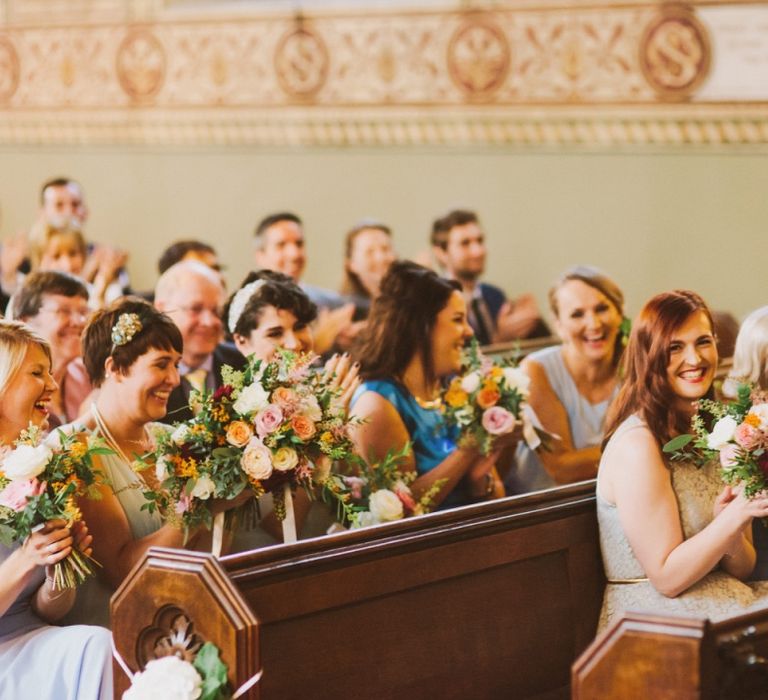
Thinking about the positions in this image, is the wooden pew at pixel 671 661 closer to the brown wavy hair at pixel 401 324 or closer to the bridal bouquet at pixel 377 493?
the bridal bouquet at pixel 377 493

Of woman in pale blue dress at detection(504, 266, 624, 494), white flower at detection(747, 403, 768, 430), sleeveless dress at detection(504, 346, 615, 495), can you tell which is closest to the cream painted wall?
woman in pale blue dress at detection(504, 266, 624, 494)

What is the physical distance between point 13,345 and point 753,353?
233 cm

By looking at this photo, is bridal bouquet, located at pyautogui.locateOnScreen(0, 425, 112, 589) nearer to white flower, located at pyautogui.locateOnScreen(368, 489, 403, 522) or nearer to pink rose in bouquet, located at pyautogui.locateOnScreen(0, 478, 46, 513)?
pink rose in bouquet, located at pyautogui.locateOnScreen(0, 478, 46, 513)

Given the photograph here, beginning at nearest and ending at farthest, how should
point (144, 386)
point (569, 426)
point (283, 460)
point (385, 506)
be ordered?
point (283, 460), point (144, 386), point (385, 506), point (569, 426)

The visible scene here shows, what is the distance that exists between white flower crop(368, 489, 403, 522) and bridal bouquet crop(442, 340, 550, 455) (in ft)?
2.20

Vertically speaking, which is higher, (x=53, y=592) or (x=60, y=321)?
(x=60, y=321)

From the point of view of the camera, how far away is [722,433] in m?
3.89

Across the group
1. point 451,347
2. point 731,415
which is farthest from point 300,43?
point 731,415

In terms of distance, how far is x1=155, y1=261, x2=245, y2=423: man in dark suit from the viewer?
5711mm

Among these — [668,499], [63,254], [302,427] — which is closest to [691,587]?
[668,499]

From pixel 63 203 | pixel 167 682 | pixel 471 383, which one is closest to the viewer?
pixel 167 682

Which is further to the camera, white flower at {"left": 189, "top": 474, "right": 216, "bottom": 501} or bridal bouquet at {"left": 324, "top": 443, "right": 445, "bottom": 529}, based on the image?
bridal bouquet at {"left": 324, "top": 443, "right": 445, "bottom": 529}

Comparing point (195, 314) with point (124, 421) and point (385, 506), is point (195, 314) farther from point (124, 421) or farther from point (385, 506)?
point (385, 506)

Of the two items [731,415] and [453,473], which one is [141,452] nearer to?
[453,473]
